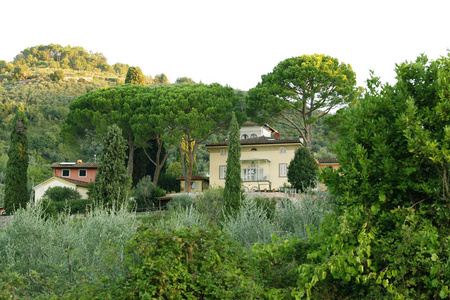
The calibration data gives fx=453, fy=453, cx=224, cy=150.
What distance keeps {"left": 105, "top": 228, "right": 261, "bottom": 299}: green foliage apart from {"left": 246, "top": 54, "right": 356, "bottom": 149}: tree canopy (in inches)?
1033

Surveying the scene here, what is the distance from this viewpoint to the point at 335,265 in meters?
4.15

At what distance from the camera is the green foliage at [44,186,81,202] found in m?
30.7

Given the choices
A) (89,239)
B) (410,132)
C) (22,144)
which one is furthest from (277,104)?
(410,132)

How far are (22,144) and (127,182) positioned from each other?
7846 millimetres

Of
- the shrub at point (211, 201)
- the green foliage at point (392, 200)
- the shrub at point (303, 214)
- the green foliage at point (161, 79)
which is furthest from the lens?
the green foliage at point (161, 79)

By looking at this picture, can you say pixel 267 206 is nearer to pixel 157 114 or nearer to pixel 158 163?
pixel 157 114

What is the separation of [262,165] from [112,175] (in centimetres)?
1416

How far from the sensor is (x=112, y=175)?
2000 cm

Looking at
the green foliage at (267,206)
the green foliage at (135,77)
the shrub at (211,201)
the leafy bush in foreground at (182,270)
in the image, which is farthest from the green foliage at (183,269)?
the green foliage at (135,77)

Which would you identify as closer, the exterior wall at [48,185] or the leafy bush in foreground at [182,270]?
the leafy bush in foreground at [182,270]

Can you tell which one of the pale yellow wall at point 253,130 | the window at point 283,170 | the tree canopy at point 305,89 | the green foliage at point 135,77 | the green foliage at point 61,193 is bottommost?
the green foliage at point 61,193

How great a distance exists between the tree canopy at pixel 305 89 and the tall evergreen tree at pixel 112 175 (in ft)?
42.6

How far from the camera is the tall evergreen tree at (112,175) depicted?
64.2ft

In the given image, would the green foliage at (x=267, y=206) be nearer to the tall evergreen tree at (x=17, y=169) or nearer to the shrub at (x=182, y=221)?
the shrub at (x=182, y=221)
